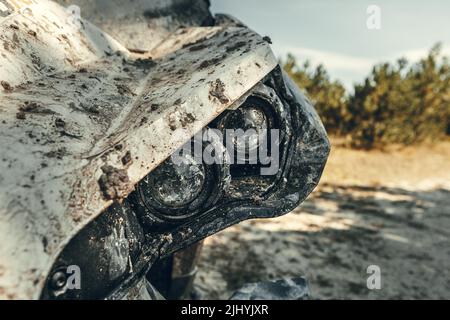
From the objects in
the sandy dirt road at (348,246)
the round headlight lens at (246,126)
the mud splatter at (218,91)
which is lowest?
the sandy dirt road at (348,246)

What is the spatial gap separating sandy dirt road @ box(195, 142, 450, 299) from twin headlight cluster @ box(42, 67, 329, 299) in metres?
1.49

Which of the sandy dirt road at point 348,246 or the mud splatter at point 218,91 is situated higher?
the mud splatter at point 218,91

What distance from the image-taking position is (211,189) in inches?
39.6

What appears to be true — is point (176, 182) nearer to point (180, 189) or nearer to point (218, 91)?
point (180, 189)

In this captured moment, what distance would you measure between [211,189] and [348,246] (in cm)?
267

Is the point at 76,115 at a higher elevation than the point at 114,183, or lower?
higher

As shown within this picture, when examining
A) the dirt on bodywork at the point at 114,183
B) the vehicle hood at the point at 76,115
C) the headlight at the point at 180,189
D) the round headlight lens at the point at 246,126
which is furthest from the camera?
the round headlight lens at the point at 246,126

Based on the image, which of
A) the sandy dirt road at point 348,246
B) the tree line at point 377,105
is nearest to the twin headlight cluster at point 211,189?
the sandy dirt road at point 348,246

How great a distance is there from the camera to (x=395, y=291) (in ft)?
8.54

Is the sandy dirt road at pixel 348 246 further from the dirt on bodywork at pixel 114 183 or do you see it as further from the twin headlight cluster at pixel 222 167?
the dirt on bodywork at pixel 114 183

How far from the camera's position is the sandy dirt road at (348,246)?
2.65 m

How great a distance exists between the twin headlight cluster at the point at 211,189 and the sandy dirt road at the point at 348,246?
149 cm

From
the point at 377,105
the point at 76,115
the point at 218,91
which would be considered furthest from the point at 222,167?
the point at 377,105
